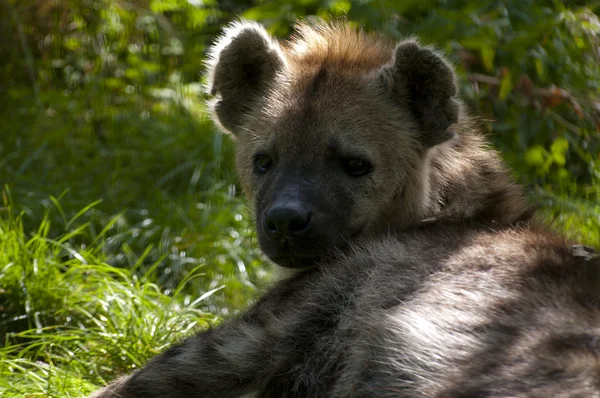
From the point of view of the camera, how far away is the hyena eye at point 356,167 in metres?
3.72

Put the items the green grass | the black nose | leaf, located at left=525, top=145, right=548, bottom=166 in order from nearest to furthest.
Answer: the black nose, the green grass, leaf, located at left=525, top=145, right=548, bottom=166

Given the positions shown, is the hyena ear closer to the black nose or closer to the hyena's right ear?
the hyena's right ear

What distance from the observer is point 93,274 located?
465 centimetres

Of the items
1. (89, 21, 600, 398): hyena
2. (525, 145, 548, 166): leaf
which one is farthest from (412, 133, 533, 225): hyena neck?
(525, 145, 548, 166): leaf

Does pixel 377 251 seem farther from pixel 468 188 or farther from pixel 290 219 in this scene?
pixel 468 188

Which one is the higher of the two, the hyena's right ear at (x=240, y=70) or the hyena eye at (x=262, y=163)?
the hyena's right ear at (x=240, y=70)

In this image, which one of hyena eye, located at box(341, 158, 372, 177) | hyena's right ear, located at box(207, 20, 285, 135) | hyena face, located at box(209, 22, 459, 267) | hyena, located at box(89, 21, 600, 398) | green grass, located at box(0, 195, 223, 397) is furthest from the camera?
hyena's right ear, located at box(207, 20, 285, 135)

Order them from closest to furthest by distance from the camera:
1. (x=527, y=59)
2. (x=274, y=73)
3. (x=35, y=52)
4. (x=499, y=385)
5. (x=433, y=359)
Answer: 1. (x=499, y=385)
2. (x=433, y=359)
3. (x=274, y=73)
4. (x=527, y=59)
5. (x=35, y=52)

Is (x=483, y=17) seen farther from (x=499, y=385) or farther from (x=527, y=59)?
(x=499, y=385)

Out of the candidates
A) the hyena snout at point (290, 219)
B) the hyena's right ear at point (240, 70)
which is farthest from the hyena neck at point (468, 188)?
the hyena's right ear at point (240, 70)

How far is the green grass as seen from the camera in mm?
3877

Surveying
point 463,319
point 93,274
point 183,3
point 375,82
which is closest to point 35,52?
point 183,3

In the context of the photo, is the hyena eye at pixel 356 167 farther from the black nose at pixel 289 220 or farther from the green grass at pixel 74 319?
the green grass at pixel 74 319

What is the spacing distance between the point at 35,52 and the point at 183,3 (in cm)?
127
